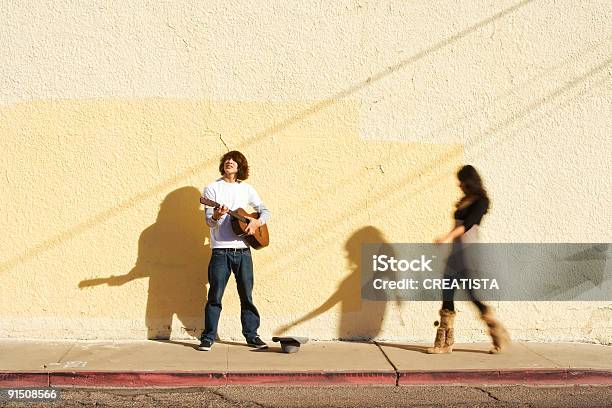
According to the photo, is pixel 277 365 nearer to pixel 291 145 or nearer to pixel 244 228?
pixel 244 228

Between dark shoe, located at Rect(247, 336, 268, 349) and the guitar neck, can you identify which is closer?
the guitar neck

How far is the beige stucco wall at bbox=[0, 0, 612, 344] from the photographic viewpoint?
27.0 feet

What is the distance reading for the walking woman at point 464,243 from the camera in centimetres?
777

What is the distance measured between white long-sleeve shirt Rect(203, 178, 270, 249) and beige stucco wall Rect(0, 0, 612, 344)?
14.1 inches

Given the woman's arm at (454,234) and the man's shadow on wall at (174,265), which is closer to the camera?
the woman's arm at (454,234)

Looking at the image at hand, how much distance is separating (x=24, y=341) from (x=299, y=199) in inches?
114

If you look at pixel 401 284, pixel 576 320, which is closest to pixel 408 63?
pixel 401 284

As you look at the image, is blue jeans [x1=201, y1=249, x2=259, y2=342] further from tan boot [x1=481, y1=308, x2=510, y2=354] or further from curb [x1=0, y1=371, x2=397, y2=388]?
tan boot [x1=481, y1=308, x2=510, y2=354]

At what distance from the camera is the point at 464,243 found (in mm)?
7789

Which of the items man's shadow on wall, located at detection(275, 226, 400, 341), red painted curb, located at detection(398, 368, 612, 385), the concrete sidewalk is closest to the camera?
the concrete sidewalk

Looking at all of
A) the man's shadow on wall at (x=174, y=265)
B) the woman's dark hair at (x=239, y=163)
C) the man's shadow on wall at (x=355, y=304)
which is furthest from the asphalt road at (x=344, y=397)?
the woman's dark hair at (x=239, y=163)
